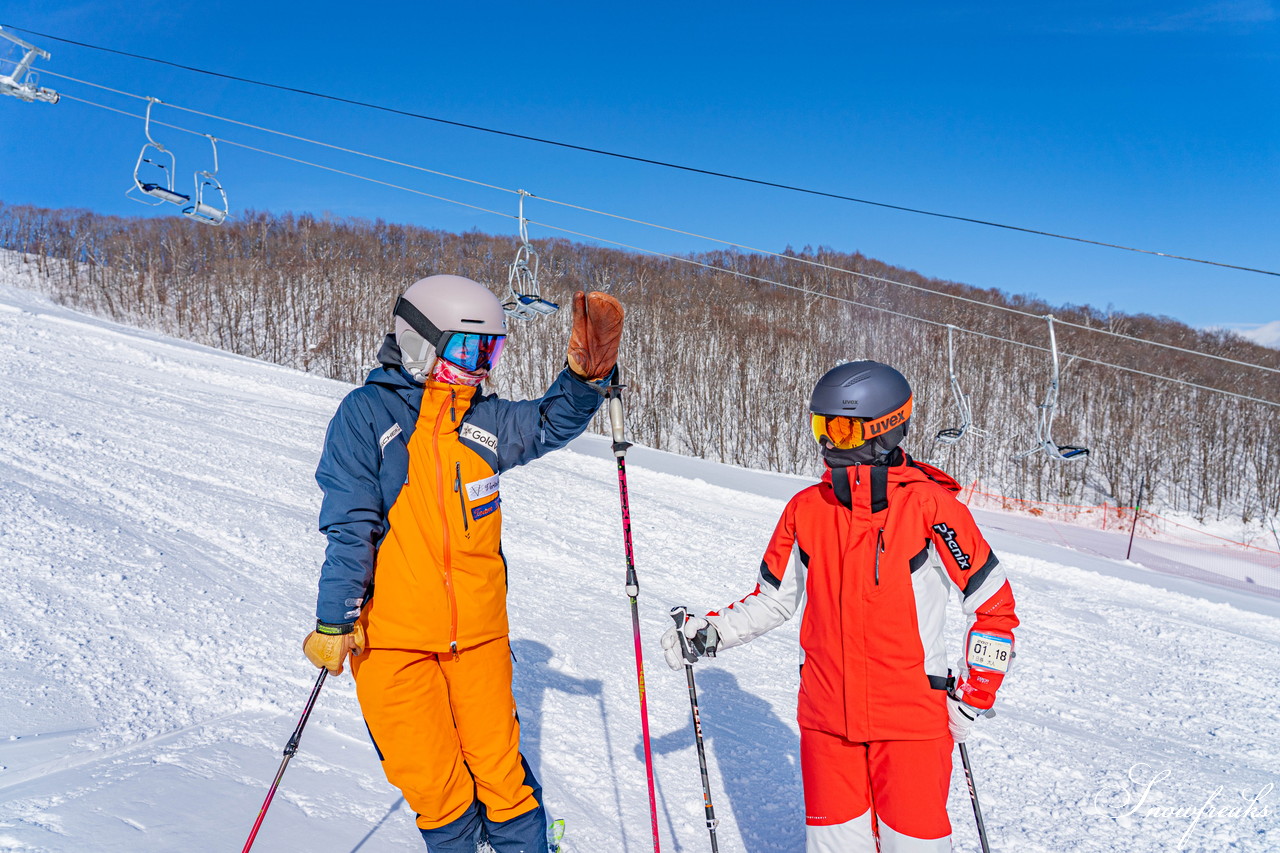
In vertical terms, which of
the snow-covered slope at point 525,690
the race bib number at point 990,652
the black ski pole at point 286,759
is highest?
the race bib number at point 990,652

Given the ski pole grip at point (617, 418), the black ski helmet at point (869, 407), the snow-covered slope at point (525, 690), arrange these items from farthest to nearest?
the snow-covered slope at point (525, 690), the ski pole grip at point (617, 418), the black ski helmet at point (869, 407)

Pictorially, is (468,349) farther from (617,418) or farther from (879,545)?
(879,545)

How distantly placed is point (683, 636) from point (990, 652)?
1040 mm

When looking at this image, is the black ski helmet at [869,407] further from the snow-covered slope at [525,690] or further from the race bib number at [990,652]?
the snow-covered slope at [525,690]

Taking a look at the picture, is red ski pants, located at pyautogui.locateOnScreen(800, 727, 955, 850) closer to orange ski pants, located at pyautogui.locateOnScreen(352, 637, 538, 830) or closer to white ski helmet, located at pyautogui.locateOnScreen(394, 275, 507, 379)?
orange ski pants, located at pyautogui.locateOnScreen(352, 637, 538, 830)

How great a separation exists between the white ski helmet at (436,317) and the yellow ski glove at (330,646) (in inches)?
32.7

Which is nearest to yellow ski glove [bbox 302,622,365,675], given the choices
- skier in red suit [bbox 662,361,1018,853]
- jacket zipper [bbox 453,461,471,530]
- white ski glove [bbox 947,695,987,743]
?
jacket zipper [bbox 453,461,471,530]

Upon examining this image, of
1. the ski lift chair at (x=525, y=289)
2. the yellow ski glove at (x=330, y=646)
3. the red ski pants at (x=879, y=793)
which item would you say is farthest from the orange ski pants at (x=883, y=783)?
the ski lift chair at (x=525, y=289)

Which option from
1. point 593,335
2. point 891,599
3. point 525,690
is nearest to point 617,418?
point 593,335

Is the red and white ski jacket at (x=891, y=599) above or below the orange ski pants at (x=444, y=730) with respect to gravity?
above

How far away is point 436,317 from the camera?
2334mm

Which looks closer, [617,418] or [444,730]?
[444,730]

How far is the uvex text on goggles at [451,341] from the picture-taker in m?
2.34

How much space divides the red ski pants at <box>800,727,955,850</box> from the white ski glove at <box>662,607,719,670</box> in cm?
48
